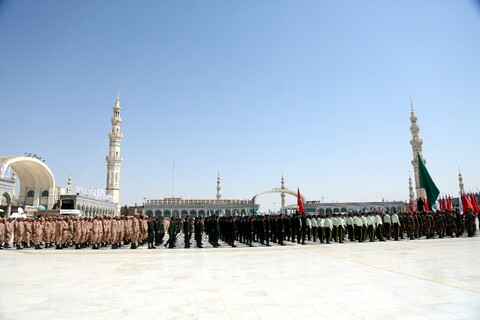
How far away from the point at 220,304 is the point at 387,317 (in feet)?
7.67

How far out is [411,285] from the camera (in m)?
5.91

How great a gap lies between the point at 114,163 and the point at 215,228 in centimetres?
4838

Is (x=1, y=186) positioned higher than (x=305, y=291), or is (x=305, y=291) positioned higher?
(x=1, y=186)

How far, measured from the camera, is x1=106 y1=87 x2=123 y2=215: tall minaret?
58219 mm

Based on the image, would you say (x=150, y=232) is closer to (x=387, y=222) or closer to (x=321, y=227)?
(x=321, y=227)

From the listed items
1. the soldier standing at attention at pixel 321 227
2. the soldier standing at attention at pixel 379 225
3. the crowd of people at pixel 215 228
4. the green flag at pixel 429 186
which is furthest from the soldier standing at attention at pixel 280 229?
the green flag at pixel 429 186

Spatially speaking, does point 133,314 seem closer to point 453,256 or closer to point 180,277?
point 180,277

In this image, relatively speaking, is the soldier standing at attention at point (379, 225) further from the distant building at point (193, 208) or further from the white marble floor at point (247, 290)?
the distant building at point (193, 208)

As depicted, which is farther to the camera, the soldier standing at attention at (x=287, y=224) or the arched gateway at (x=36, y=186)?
the arched gateway at (x=36, y=186)

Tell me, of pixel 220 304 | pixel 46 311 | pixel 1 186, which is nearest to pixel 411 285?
pixel 220 304

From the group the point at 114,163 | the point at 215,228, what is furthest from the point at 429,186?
the point at 114,163

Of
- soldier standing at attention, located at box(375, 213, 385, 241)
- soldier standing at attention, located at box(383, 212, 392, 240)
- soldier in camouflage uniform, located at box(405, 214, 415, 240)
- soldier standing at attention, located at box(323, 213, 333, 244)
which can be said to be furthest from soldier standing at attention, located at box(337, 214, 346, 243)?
soldier in camouflage uniform, located at box(405, 214, 415, 240)

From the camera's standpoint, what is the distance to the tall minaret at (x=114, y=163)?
191ft

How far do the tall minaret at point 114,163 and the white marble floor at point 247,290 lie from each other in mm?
51838
